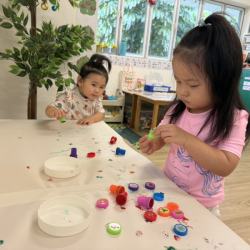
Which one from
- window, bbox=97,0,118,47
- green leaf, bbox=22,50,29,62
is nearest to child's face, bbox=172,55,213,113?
green leaf, bbox=22,50,29,62

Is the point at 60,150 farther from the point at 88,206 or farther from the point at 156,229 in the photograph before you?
the point at 156,229

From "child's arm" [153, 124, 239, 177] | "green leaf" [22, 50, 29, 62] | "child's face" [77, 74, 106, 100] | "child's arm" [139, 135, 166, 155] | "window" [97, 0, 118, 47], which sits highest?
"window" [97, 0, 118, 47]

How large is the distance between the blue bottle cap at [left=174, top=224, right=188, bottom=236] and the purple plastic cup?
0.07 m

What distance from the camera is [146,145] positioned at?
0.76 metres

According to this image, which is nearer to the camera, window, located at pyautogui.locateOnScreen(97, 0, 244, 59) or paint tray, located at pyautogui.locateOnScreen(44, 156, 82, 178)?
paint tray, located at pyautogui.locateOnScreen(44, 156, 82, 178)

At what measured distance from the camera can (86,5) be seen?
204cm

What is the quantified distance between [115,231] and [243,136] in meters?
0.45

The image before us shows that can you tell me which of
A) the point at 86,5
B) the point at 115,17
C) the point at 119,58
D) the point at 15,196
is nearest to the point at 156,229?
the point at 15,196

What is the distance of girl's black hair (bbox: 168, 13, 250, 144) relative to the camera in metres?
0.58

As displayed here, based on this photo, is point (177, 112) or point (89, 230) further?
point (177, 112)

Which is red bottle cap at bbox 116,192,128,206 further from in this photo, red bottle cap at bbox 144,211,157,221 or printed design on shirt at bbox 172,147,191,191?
printed design on shirt at bbox 172,147,191,191

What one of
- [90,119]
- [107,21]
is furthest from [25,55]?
[107,21]

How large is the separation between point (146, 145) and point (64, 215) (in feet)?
1.22

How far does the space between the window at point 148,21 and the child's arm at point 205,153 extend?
308cm
